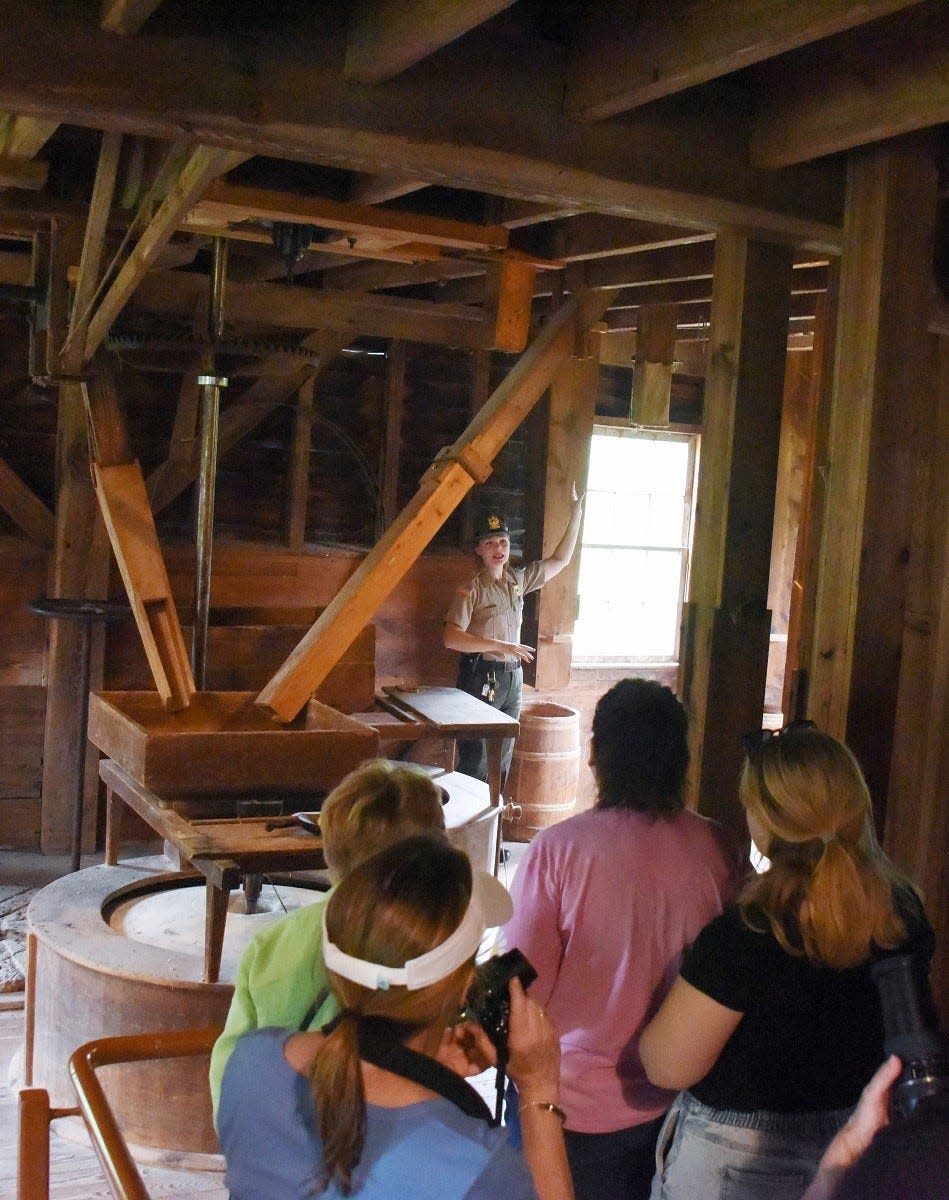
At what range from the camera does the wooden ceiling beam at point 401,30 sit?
1906 mm

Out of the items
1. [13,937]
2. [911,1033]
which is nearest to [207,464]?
[911,1033]

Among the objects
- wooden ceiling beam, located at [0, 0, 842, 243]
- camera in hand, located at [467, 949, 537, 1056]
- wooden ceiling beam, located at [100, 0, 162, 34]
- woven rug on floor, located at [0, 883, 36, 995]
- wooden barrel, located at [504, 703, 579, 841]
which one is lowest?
woven rug on floor, located at [0, 883, 36, 995]

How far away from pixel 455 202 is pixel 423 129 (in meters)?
1.79

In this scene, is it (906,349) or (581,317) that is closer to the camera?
(906,349)

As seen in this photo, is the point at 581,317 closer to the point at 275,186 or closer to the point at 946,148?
the point at 275,186

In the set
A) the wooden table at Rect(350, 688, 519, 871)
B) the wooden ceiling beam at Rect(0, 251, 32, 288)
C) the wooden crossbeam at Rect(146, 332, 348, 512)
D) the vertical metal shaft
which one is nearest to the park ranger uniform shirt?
the wooden table at Rect(350, 688, 519, 871)

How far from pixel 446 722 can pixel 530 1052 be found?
3.52 meters

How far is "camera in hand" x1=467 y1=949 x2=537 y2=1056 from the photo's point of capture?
165cm

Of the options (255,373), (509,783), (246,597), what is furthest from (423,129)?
(509,783)

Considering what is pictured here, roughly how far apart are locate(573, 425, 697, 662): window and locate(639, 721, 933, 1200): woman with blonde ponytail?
558 cm

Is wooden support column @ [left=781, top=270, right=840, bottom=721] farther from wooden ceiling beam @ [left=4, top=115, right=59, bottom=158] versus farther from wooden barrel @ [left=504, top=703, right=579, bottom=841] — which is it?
wooden barrel @ [left=504, top=703, right=579, bottom=841]

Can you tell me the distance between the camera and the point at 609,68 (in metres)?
2.25

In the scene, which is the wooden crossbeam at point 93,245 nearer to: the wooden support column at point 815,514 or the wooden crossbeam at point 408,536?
the wooden crossbeam at point 408,536

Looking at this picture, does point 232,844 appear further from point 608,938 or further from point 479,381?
point 479,381
